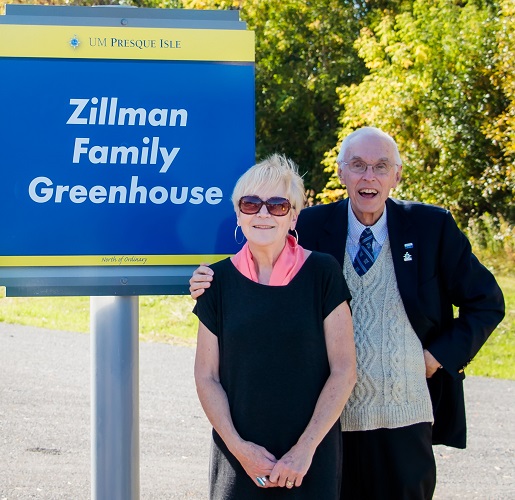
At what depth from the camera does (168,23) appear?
10.5 feet

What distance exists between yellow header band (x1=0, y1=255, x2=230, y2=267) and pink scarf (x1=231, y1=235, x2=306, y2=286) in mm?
352

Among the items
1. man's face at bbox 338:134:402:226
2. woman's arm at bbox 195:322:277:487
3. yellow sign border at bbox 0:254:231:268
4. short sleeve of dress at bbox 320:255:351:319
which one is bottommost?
woman's arm at bbox 195:322:277:487

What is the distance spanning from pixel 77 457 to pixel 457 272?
3337 millimetres

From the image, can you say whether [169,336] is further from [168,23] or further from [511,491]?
[168,23]

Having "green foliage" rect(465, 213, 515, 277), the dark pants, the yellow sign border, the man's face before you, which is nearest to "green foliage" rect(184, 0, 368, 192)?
"green foliage" rect(465, 213, 515, 277)

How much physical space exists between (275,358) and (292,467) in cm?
33

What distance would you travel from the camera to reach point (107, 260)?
320cm

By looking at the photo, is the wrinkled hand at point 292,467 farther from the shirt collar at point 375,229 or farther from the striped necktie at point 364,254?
the shirt collar at point 375,229

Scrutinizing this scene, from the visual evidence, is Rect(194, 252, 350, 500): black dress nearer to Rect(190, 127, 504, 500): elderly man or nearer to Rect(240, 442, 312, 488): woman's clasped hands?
Rect(240, 442, 312, 488): woman's clasped hands

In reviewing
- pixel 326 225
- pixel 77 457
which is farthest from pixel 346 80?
pixel 326 225

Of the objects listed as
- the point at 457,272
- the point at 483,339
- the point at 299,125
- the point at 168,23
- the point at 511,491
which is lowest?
the point at 511,491

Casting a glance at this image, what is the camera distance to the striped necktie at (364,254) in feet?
11.0

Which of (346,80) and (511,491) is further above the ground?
(346,80)

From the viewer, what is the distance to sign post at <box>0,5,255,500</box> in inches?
125
